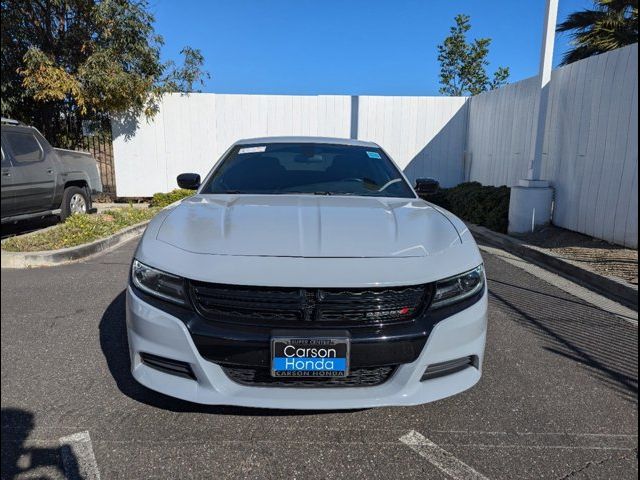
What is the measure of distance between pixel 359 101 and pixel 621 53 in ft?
22.0

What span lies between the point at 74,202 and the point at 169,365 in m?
6.84

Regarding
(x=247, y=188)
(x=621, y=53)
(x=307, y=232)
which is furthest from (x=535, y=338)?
(x=621, y=53)

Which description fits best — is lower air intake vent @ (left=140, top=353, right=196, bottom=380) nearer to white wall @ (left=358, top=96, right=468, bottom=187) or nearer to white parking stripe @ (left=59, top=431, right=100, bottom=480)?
white parking stripe @ (left=59, top=431, right=100, bottom=480)

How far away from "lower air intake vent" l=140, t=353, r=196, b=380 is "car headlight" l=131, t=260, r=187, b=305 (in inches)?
11.0

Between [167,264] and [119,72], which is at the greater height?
[119,72]

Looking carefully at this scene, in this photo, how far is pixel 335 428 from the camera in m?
2.26

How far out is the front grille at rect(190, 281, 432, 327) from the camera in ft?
6.31

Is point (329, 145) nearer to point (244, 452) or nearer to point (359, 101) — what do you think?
point (244, 452)

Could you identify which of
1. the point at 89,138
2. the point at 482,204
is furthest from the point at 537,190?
the point at 89,138

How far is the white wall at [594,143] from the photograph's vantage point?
5637mm

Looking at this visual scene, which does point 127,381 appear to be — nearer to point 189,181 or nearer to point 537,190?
point 189,181

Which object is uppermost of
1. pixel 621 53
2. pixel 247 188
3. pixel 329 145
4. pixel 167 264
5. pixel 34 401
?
pixel 621 53

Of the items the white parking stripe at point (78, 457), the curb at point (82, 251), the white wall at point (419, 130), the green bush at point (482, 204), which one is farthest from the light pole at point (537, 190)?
the white parking stripe at point (78, 457)

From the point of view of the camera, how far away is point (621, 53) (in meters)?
5.88
